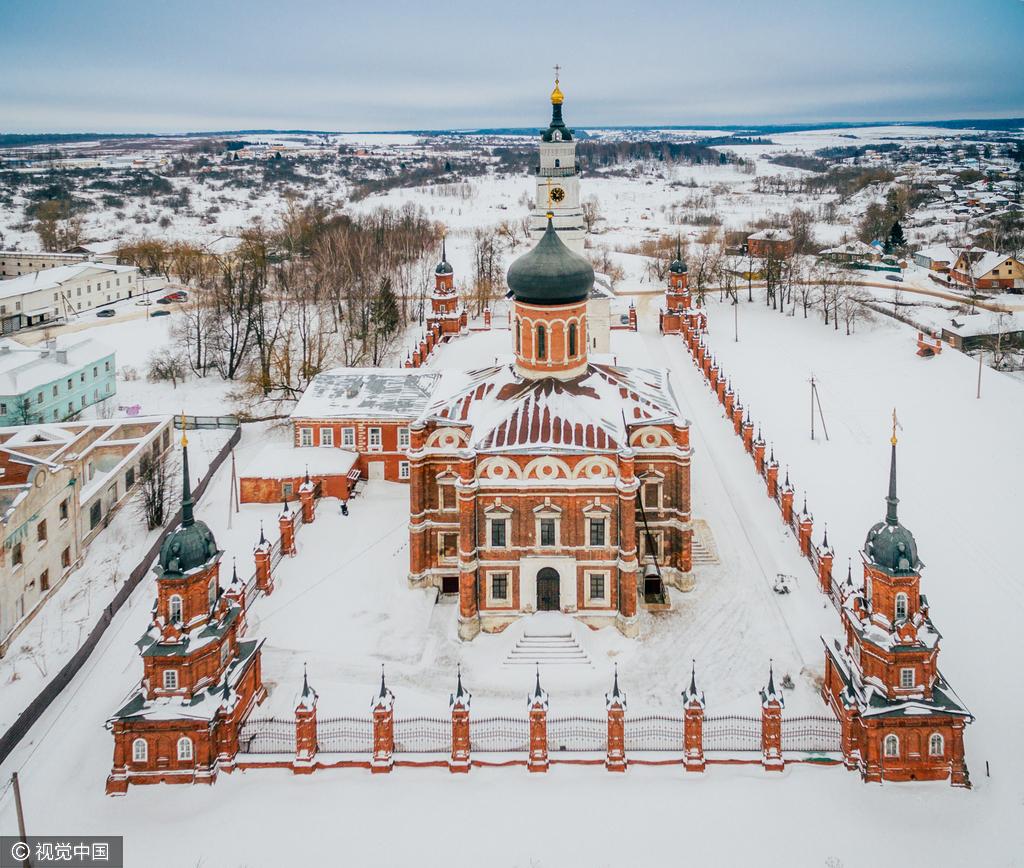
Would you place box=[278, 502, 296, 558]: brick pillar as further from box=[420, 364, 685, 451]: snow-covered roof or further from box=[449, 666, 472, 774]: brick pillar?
box=[449, 666, 472, 774]: brick pillar

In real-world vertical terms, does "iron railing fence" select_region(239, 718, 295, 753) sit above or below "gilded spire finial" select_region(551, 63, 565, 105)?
below

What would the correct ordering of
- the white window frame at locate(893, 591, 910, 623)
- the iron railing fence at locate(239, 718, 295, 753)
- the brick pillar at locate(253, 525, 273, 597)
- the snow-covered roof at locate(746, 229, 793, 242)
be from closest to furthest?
1. the white window frame at locate(893, 591, 910, 623)
2. the iron railing fence at locate(239, 718, 295, 753)
3. the brick pillar at locate(253, 525, 273, 597)
4. the snow-covered roof at locate(746, 229, 793, 242)

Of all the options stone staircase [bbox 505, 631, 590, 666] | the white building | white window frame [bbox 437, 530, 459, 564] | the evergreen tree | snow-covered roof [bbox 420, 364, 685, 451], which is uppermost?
the evergreen tree

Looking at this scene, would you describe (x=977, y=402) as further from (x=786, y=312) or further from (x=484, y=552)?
(x=484, y=552)

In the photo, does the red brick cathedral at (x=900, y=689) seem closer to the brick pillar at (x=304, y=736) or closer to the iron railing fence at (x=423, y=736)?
the iron railing fence at (x=423, y=736)

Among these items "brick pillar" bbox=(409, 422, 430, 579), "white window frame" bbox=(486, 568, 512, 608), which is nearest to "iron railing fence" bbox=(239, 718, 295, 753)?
"white window frame" bbox=(486, 568, 512, 608)

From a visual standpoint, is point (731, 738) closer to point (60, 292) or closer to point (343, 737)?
point (343, 737)
